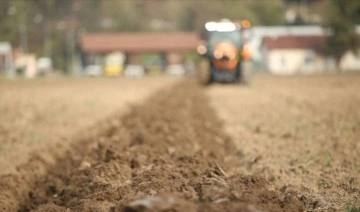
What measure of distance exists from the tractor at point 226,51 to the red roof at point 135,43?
43.9 meters

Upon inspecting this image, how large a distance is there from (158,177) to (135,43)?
65.6m

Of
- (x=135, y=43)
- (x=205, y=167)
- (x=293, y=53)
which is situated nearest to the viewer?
(x=205, y=167)

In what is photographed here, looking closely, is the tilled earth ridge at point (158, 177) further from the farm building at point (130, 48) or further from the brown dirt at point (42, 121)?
the farm building at point (130, 48)

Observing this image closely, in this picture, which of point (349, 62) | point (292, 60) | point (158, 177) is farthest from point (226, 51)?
point (292, 60)

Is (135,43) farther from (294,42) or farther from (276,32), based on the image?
(294,42)

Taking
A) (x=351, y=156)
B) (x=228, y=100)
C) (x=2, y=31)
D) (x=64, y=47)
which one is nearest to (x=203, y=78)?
(x=228, y=100)

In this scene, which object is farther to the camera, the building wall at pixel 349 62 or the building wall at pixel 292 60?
the building wall at pixel 292 60

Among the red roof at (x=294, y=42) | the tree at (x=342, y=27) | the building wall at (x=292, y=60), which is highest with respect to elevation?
the tree at (x=342, y=27)

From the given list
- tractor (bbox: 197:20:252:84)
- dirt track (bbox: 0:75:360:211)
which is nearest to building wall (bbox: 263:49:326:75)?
tractor (bbox: 197:20:252:84)

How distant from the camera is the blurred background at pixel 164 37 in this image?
5984 centimetres

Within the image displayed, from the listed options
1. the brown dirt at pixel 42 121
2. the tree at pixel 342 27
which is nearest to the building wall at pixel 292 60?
the tree at pixel 342 27

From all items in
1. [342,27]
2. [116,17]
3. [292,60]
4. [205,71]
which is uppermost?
[205,71]

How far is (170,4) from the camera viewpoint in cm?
8250

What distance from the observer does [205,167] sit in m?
7.82
